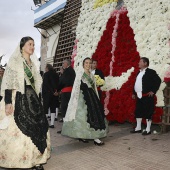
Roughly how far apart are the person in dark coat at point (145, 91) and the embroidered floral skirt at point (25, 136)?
2.84m

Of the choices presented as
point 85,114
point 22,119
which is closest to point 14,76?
point 22,119

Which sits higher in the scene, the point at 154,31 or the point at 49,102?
the point at 154,31

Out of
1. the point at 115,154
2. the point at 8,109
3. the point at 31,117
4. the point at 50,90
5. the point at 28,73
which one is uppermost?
the point at 28,73

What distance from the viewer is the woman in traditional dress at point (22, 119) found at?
304 cm

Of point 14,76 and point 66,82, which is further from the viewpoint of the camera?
point 66,82

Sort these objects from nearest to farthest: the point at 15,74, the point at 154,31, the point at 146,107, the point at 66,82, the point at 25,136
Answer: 1. the point at 25,136
2. the point at 15,74
3. the point at 146,107
4. the point at 154,31
5. the point at 66,82

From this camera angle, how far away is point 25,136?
10.2 feet

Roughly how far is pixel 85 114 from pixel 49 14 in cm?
946

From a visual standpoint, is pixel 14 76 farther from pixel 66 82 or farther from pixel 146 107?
pixel 146 107

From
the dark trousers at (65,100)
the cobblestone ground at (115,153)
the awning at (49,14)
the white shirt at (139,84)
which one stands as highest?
the awning at (49,14)

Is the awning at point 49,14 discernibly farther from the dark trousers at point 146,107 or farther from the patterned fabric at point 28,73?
the patterned fabric at point 28,73

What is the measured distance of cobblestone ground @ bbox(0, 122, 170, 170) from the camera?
3402 millimetres

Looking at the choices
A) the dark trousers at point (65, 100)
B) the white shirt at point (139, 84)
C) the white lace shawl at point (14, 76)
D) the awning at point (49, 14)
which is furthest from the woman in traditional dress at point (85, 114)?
the awning at point (49, 14)

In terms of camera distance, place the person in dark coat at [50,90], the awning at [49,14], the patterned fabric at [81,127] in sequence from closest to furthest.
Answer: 1. the patterned fabric at [81,127]
2. the person in dark coat at [50,90]
3. the awning at [49,14]
